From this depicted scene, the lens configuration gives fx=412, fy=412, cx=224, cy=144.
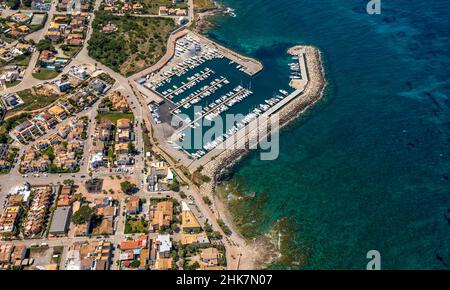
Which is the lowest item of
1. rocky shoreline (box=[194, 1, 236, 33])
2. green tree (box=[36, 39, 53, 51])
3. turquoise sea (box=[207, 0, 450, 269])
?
turquoise sea (box=[207, 0, 450, 269])

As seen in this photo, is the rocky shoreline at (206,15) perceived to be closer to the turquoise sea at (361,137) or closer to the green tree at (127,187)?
the turquoise sea at (361,137)

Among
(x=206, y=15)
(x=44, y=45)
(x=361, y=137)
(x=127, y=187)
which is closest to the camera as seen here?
(x=127, y=187)

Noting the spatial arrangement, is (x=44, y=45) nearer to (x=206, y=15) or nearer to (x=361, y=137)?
(x=206, y=15)

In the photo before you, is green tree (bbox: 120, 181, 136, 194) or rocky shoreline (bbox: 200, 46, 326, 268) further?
green tree (bbox: 120, 181, 136, 194)

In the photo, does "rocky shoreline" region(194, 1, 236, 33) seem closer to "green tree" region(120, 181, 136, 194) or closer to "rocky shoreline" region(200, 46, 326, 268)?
"rocky shoreline" region(200, 46, 326, 268)

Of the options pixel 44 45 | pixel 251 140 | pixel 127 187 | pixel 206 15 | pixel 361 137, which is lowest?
pixel 361 137

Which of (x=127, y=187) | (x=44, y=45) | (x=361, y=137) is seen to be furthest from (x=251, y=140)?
(x=44, y=45)

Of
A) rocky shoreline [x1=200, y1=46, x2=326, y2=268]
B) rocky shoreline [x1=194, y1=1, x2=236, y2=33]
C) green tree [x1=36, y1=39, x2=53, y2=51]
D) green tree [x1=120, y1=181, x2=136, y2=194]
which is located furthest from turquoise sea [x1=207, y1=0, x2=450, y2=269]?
green tree [x1=36, y1=39, x2=53, y2=51]
